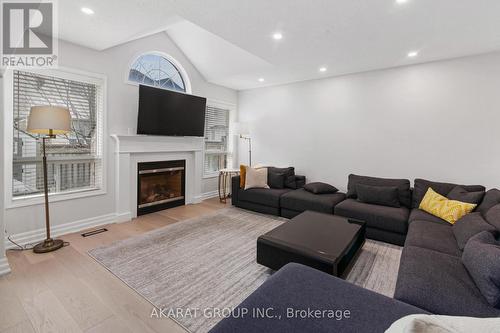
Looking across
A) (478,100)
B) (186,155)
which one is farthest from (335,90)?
(186,155)

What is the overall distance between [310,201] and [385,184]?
1207 mm

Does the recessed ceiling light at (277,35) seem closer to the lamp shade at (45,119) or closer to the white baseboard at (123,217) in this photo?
the lamp shade at (45,119)

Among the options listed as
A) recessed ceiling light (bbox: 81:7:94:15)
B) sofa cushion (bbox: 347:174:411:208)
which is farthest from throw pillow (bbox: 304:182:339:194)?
recessed ceiling light (bbox: 81:7:94:15)

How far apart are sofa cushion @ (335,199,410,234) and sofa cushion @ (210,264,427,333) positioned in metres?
2.07

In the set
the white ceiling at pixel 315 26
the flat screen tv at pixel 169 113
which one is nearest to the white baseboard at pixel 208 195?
Answer: the flat screen tv at pixel 169 113

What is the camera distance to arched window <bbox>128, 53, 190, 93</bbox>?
396cm

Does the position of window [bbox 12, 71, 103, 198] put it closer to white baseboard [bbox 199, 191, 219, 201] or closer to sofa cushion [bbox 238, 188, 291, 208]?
white baseboard [bbox 199, 191, 219, 201]

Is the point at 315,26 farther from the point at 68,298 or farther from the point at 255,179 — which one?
the point at 68,298

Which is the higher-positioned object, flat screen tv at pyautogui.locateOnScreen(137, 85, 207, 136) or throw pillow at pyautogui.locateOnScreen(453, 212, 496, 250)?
flat screen tv at pyautogui.locateOnScreen(137, 85, 207, 136)

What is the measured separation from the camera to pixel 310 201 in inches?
150

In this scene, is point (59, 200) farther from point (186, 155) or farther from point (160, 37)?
point (160, 37)

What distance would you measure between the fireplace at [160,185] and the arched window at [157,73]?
1446 mm

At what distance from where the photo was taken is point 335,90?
176 inches

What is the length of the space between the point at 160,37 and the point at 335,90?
3340 millimetres
